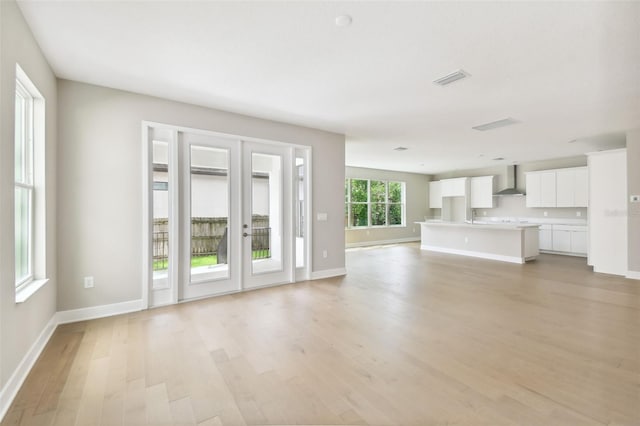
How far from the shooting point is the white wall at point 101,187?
10.6ft

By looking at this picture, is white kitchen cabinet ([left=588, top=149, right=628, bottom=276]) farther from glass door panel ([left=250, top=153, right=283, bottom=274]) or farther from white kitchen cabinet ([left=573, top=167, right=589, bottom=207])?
glass door panel ([left=250, top=153, right=283, bottom=274])

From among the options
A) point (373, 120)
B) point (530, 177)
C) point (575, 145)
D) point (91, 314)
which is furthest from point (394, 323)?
point (530, 177)

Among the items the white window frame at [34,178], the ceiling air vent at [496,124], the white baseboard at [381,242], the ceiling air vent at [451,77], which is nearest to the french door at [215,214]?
the white window frame at [34,178]

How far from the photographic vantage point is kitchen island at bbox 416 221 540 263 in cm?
679

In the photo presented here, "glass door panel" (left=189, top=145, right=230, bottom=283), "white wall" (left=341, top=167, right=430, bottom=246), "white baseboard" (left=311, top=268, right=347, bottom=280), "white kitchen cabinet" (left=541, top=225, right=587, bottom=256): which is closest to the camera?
"glass door panel" (left=189, top=145, right=230, bottom=283)

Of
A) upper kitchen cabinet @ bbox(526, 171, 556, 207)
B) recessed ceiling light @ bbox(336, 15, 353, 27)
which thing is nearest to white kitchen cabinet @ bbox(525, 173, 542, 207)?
upper kitchen cabinet @ bbox(526, 171, 556, 207)

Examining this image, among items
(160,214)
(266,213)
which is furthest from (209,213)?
(266,213)

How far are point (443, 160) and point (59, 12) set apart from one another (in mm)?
8308

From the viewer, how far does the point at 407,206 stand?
1122 centimetres

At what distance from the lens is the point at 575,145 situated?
21.1 ft

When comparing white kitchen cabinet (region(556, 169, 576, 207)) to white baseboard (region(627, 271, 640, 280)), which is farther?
white kitchen cabinet (region(556, 169, 576, 207))

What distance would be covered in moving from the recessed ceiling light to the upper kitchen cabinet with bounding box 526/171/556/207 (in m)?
8.37

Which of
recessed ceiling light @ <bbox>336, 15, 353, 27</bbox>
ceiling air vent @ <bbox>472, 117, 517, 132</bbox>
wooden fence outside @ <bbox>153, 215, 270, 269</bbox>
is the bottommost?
wooden fence outside @ <bbox>153, 215, 270, 269</bbox>

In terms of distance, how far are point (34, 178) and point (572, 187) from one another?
10.4 m
